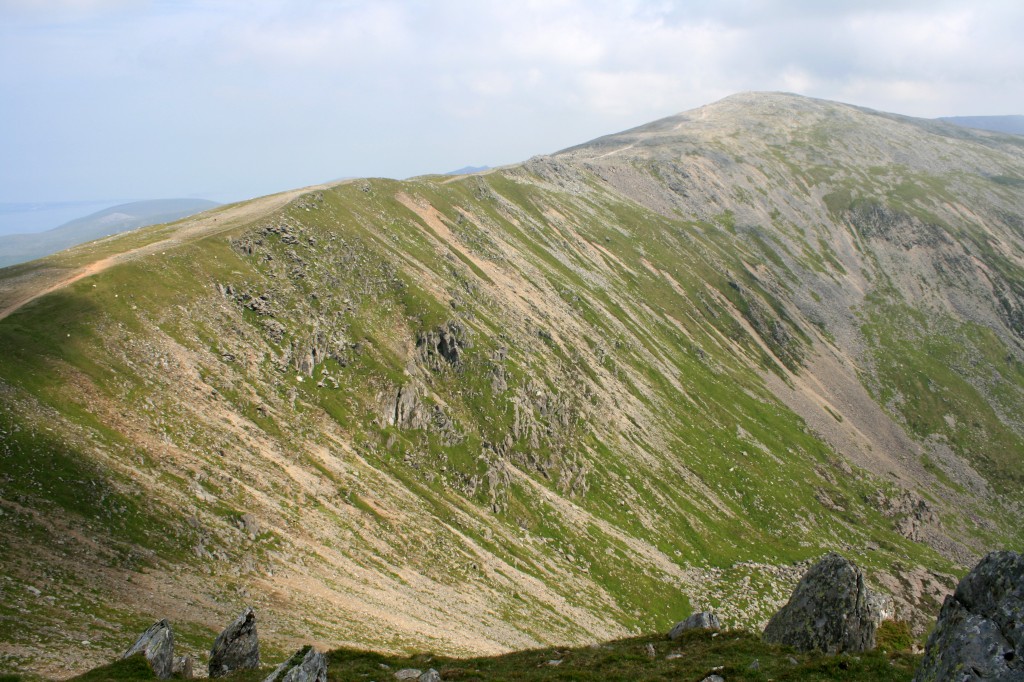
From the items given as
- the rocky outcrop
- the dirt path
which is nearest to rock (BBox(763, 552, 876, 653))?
the rocky outcrop

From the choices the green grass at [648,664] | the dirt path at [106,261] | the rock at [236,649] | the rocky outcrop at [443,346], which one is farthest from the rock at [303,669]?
the rocky outcrop at [443,346]

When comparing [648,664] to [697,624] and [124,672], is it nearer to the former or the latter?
[697,624]

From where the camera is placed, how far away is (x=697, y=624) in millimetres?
31469

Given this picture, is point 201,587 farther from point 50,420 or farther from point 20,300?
point 20,300

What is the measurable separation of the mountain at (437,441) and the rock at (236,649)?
7681 mm

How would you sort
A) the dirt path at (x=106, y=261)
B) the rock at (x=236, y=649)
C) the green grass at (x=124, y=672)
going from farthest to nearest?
the dirt path at (x=106, y=261), the rock at (x=236, y=649), the green grass at (x=124, y=672)

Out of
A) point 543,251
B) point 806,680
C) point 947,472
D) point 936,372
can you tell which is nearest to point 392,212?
point 543,251

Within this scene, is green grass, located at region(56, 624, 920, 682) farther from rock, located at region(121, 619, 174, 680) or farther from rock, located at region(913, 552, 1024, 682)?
rock, located at region(913, 552, 1024, 682)

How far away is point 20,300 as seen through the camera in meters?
62.4

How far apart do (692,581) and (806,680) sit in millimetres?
66966

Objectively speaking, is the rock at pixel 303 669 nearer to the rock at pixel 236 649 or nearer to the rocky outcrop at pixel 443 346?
the rock at pixel 236 649

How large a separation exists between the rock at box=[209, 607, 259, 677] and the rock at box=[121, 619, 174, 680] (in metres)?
1.81

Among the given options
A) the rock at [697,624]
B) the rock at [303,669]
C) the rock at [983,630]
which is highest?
the rock at [983,630]

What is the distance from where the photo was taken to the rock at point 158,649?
80.4 ft
